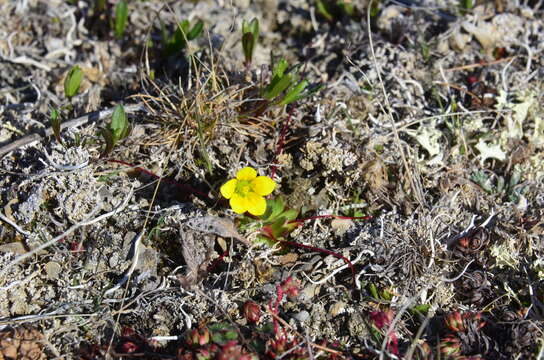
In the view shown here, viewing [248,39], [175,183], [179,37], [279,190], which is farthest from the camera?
[179,37]

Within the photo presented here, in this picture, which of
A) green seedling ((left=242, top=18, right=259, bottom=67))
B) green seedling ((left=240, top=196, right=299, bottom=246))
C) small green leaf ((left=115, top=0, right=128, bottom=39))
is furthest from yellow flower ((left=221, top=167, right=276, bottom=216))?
small green leaf ((left=115, top=0, right=128, bottom=39))

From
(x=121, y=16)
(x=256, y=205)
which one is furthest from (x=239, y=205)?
(x=121, y=16)

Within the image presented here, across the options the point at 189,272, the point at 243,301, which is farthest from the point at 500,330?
the point at 189,272

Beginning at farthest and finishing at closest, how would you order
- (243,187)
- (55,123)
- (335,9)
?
(335,9), (55,123), (243,187)

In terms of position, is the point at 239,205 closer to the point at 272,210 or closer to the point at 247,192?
the point at 247,192

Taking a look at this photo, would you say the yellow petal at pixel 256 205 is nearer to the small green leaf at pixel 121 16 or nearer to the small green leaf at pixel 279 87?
the small green leaf at pixel 279 87

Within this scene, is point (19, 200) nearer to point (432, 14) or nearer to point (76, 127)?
point (76, 127)

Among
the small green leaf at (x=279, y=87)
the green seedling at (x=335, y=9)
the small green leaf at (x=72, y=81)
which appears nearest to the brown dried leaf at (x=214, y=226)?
the small green leaf at (x=279, y=87)
